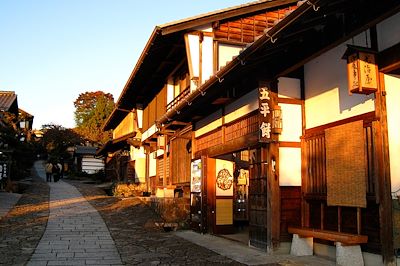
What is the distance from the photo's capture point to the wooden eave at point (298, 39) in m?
6.34

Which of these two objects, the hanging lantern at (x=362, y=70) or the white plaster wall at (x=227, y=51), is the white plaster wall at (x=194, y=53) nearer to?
the white plaster wall at (x=227, y=51)

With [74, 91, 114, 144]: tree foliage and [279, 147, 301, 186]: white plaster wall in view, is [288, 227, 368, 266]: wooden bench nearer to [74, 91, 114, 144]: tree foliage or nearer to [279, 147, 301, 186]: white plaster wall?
[279, 147, 301, 186]: white plaster wall

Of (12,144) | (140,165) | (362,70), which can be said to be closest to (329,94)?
(362,70)

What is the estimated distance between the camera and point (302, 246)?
8562 millimetres

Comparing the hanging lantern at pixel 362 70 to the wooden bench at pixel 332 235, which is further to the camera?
the wooden bench at pixel 332 235

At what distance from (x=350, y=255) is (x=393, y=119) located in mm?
2488

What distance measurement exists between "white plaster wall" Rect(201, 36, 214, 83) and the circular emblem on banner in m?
3.42

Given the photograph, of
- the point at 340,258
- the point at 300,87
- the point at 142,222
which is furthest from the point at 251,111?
the point at 142,222

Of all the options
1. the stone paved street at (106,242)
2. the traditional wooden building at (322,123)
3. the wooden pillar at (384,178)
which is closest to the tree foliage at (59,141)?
the stone paved street at (106,242)

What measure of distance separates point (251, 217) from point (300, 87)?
336 centimetres

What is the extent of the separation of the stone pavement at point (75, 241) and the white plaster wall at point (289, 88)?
204 inches

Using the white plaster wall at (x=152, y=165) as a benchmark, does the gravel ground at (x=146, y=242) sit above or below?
below

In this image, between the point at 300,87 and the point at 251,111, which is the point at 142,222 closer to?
the point at 251,111

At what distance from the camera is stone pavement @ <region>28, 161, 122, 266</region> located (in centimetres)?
859
